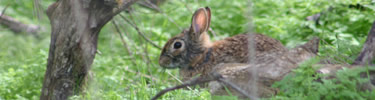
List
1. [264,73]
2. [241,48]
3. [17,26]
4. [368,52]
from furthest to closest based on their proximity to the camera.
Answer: [17,26] < [241,48] < [264,73] < [368,52]

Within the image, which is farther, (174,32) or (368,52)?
(174,32)

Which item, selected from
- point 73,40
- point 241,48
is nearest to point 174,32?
point 241,48

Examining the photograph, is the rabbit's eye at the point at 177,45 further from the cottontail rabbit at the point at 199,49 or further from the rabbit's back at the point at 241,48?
the rabbit's back at the point at 241,48

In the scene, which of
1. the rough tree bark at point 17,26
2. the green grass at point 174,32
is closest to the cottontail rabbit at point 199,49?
the green grass at point 174,32

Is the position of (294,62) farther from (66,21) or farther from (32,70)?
(32,70)

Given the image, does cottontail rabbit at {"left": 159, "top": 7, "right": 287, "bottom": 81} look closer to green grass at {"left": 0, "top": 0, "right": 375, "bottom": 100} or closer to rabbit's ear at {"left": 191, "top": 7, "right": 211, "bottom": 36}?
rabbit's ear at {"left": 191, "top": 7, "right": 211, "bottom": 36}

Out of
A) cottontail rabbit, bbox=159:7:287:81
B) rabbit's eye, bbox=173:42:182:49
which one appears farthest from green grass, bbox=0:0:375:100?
rabbit's eye, bbox=173:42:182:49

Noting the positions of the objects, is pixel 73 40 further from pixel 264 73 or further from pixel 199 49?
pixel 199 49
